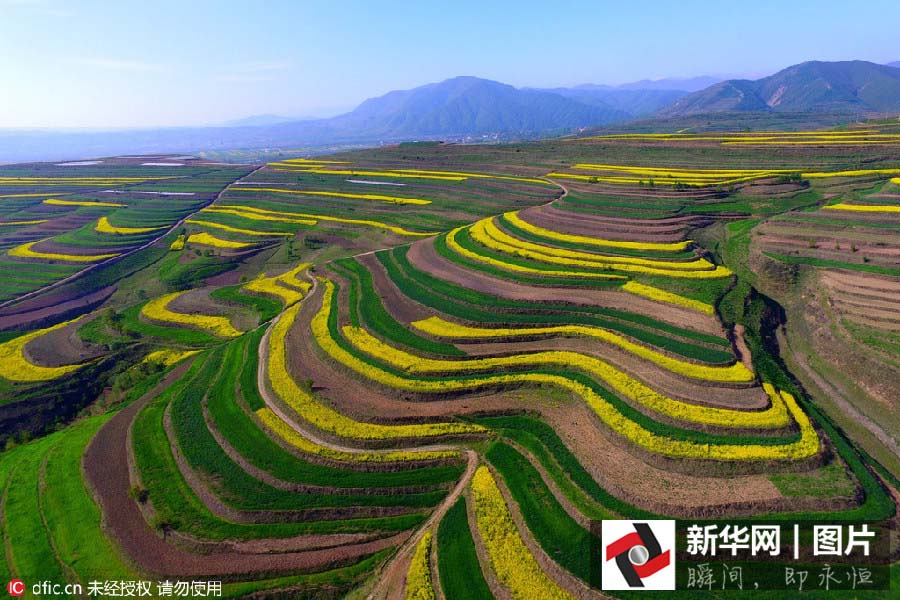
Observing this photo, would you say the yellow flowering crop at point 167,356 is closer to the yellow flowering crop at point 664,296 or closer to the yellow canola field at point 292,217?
the yellow canola field at point 292,217

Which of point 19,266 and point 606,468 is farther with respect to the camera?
point 19,266

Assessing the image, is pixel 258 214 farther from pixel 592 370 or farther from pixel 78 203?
pixel 592 370

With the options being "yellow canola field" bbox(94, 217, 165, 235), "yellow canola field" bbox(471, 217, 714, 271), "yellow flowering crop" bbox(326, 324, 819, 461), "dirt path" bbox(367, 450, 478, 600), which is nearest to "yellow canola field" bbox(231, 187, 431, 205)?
"yellow canola field" bbox(94, 217, 165, 235)

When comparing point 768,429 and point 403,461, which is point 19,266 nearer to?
point 403,461

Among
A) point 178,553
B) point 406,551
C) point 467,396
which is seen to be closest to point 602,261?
point 467,396

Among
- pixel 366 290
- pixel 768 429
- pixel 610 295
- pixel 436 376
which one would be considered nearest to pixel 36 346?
pixel 366 290

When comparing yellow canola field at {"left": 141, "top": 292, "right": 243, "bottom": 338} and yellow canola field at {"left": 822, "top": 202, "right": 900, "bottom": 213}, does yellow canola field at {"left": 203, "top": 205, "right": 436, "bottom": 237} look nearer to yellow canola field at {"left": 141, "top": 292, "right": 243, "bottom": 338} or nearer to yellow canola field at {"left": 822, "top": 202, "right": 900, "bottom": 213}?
yellow canola field at {"left": 141, "top": 292, "right": 243, "bottom": 338}

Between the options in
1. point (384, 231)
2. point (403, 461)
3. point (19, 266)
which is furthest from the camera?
point (384, 231)
